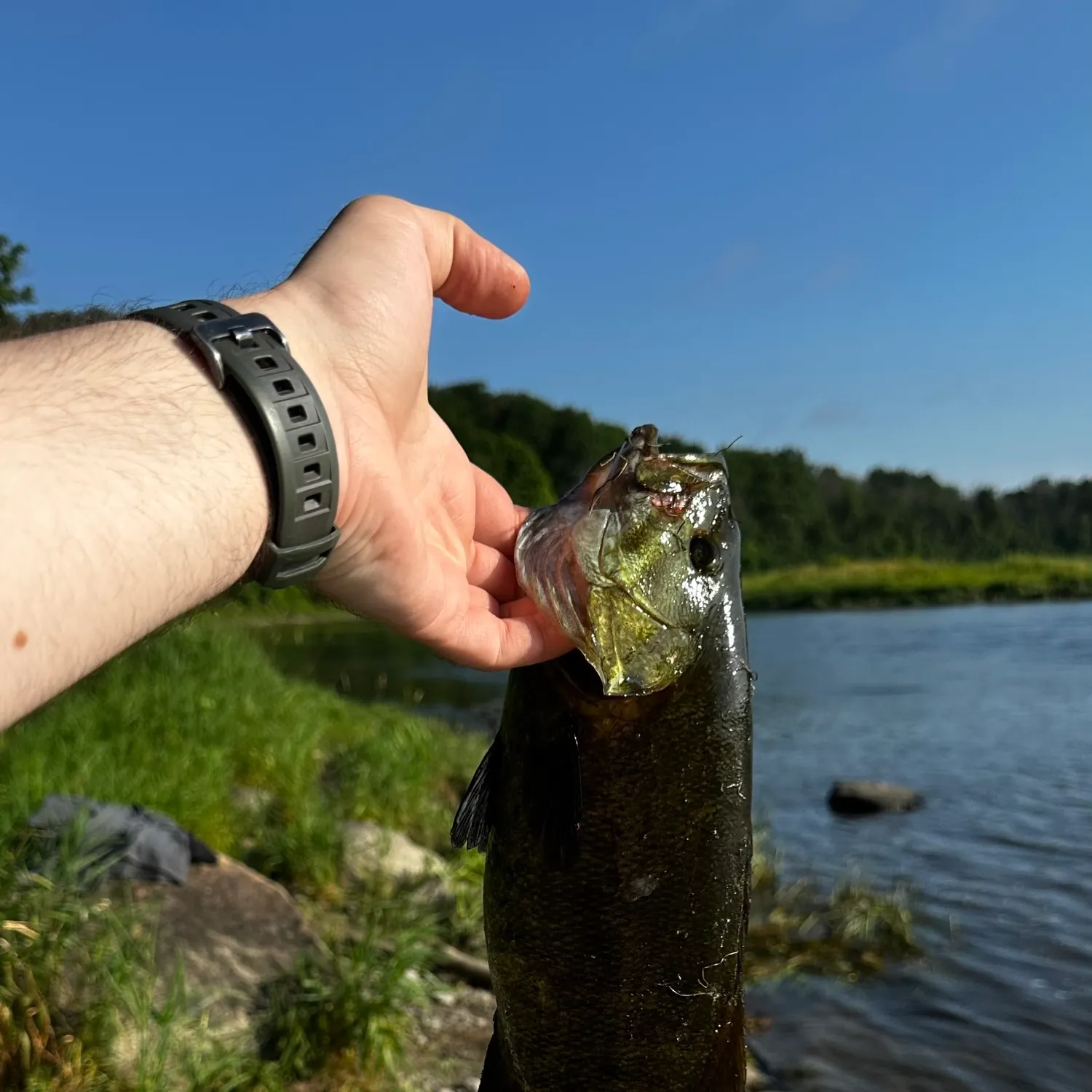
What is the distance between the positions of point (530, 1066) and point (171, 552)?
5.84 ft

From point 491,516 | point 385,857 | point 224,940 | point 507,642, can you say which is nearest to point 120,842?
point 224,940

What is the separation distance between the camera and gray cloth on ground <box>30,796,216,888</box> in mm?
5562

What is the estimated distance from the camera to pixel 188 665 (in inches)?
552

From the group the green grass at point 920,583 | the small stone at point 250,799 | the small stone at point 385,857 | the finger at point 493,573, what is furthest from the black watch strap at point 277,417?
the green grass at point 920,583

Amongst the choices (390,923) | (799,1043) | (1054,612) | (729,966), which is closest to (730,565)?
(729,966)

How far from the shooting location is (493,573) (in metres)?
3.39

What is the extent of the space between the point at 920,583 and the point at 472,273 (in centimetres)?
7009

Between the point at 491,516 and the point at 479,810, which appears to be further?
the point at 491,516

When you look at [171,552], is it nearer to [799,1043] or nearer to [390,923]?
[390,923]

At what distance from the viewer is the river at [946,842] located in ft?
26.5

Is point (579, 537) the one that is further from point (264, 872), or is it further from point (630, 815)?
point (264, 872)

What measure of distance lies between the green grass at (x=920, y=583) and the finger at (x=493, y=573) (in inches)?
2532

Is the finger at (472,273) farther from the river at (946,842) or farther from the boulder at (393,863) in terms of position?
the river at (946,842)

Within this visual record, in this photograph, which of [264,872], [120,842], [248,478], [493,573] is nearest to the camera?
A: [248,478]
